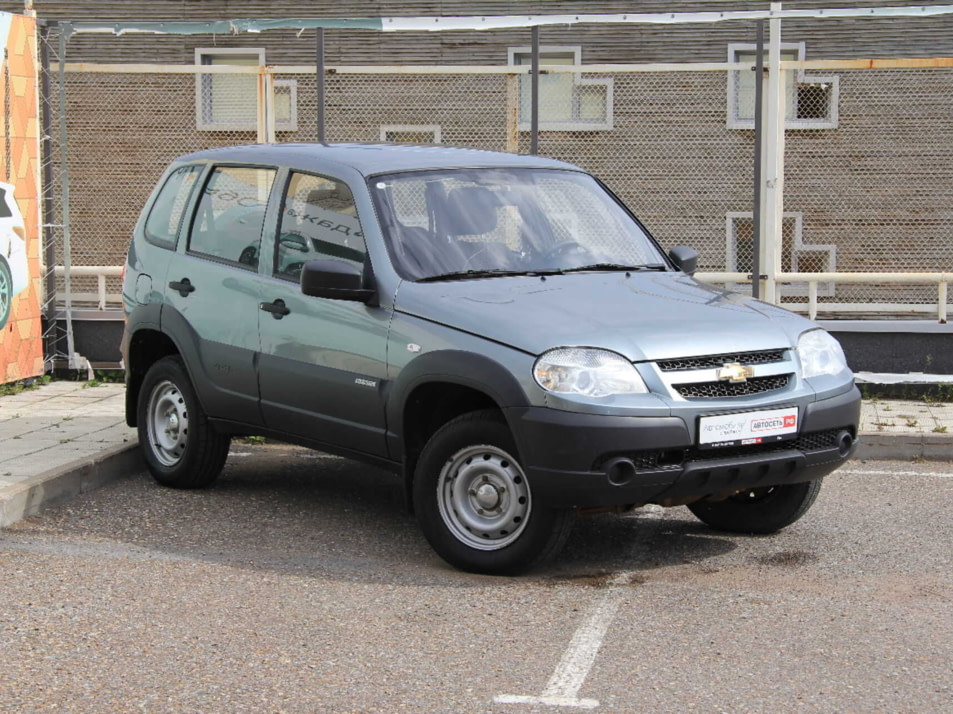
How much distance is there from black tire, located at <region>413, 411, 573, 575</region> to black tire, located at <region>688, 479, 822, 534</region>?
114cm

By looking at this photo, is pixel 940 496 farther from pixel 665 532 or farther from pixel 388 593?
pixel 388 593

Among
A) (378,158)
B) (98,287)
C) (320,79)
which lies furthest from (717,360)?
(98,287)

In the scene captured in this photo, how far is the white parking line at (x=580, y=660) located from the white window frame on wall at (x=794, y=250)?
646 centimetres

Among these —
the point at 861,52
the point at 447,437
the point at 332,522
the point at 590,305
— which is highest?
the point at 861,52

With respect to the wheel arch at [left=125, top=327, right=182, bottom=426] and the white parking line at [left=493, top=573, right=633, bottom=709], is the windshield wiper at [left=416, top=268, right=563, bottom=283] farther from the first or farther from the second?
the wheel arch at [left=125, top=327, right=182, bottom=426]

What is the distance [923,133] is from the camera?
658 inches

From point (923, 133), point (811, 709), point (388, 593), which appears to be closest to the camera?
point (811, 709)

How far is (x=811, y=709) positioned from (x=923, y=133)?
1343cm

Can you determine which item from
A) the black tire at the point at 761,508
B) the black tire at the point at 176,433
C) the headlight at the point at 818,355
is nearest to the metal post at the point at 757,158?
the black tire at the point at 761,508

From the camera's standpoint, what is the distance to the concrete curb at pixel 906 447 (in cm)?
916

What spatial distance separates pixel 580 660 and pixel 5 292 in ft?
24.9

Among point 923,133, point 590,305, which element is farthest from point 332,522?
point 923,133

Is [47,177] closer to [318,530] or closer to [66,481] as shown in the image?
[66,481]

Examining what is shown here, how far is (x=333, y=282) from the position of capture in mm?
6488
